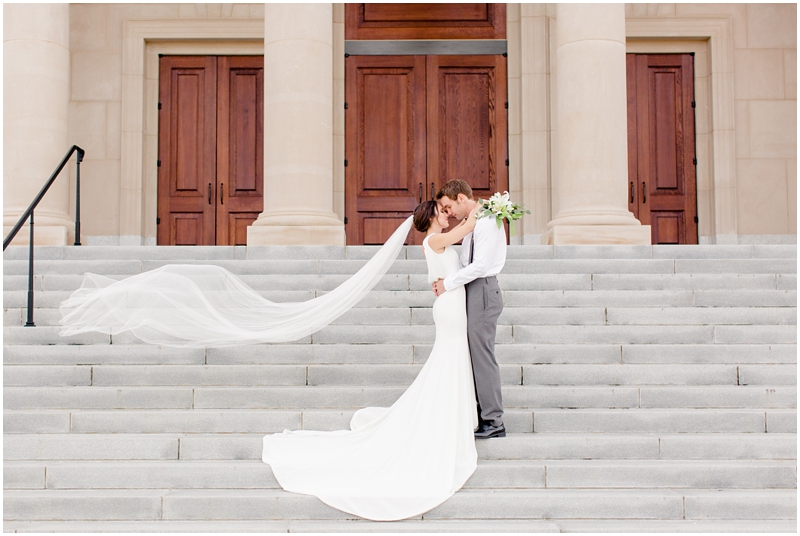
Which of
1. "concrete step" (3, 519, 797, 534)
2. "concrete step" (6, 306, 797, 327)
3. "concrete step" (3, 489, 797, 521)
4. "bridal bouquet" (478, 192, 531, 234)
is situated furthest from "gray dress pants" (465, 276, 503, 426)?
"concrete step" (6, 306, 797, 327)

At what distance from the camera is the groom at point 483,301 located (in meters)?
5.23

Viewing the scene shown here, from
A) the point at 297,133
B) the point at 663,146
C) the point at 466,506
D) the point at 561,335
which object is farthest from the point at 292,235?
the point at 663,146

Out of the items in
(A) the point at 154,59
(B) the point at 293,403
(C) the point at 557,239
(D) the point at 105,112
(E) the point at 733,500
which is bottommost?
(E) the point at 733,500

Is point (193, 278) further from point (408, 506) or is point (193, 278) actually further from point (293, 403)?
point (408, 506)

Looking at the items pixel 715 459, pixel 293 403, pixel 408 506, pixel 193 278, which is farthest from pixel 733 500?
pixel 193 278

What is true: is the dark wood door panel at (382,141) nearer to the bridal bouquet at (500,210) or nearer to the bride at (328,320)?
the bride at (328,320)

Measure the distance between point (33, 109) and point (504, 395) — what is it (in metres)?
8.31

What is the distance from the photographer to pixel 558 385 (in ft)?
20.3

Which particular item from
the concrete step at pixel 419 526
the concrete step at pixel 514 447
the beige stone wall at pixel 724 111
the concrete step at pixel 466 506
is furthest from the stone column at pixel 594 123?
the concrete step at pixel 419 526

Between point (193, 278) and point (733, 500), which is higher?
point (193, 278)

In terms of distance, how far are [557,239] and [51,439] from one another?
6482 mm

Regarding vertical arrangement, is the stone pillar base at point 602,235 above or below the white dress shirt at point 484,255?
above

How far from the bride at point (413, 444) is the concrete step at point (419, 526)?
3.9 inches

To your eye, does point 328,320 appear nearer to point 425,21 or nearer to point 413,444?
point 413,444
